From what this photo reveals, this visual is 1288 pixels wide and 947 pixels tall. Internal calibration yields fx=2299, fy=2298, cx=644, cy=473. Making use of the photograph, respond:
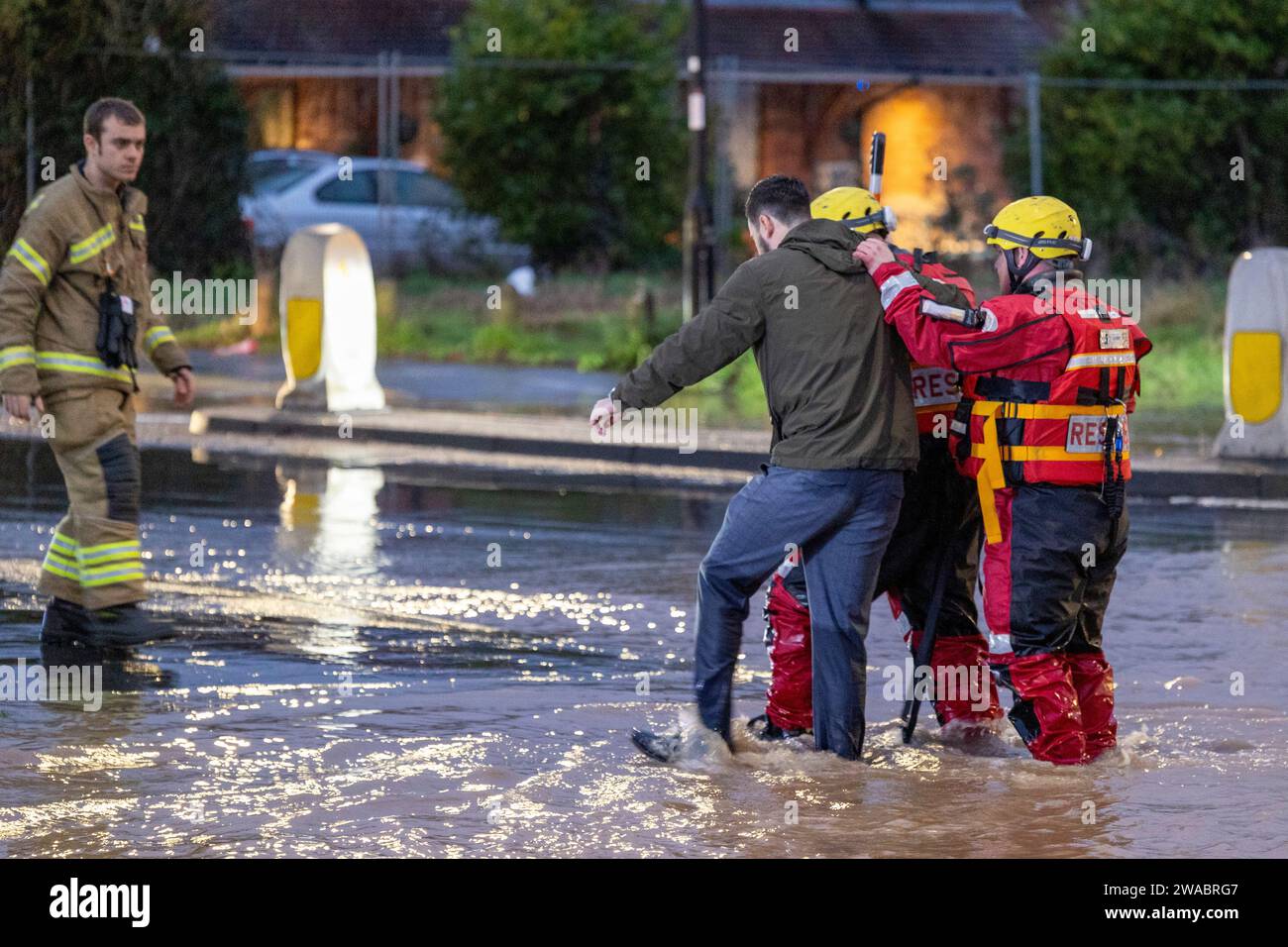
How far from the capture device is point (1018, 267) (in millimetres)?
6895

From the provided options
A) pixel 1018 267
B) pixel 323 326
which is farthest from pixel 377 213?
pixel 1018 267

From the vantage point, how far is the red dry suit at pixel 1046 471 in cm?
668

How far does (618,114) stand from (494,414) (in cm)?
766

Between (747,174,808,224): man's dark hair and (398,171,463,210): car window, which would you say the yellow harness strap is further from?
(398,171,463,210): car window

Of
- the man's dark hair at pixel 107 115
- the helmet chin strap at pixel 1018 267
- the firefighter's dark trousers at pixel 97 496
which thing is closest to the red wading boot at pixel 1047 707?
the helmet chin strap at pixel 1018 267

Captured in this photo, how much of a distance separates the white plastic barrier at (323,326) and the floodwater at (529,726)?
5316 mm

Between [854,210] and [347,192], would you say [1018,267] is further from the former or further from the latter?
[347,192]

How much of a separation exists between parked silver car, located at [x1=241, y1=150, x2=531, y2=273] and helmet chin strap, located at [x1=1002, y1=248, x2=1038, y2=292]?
16.7 m

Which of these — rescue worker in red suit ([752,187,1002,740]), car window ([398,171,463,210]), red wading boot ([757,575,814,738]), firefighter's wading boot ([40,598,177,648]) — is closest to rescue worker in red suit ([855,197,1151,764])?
rescue worker in red suit ([752,187,1002,740])

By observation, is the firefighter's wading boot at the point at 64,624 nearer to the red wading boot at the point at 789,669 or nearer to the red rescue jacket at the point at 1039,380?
the red wading boot at the point at 789,669

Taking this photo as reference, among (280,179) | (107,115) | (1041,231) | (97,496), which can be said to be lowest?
(97,496)

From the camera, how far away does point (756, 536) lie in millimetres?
6770

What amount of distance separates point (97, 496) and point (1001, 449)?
135 inches

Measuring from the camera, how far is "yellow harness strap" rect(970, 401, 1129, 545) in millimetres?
6707
